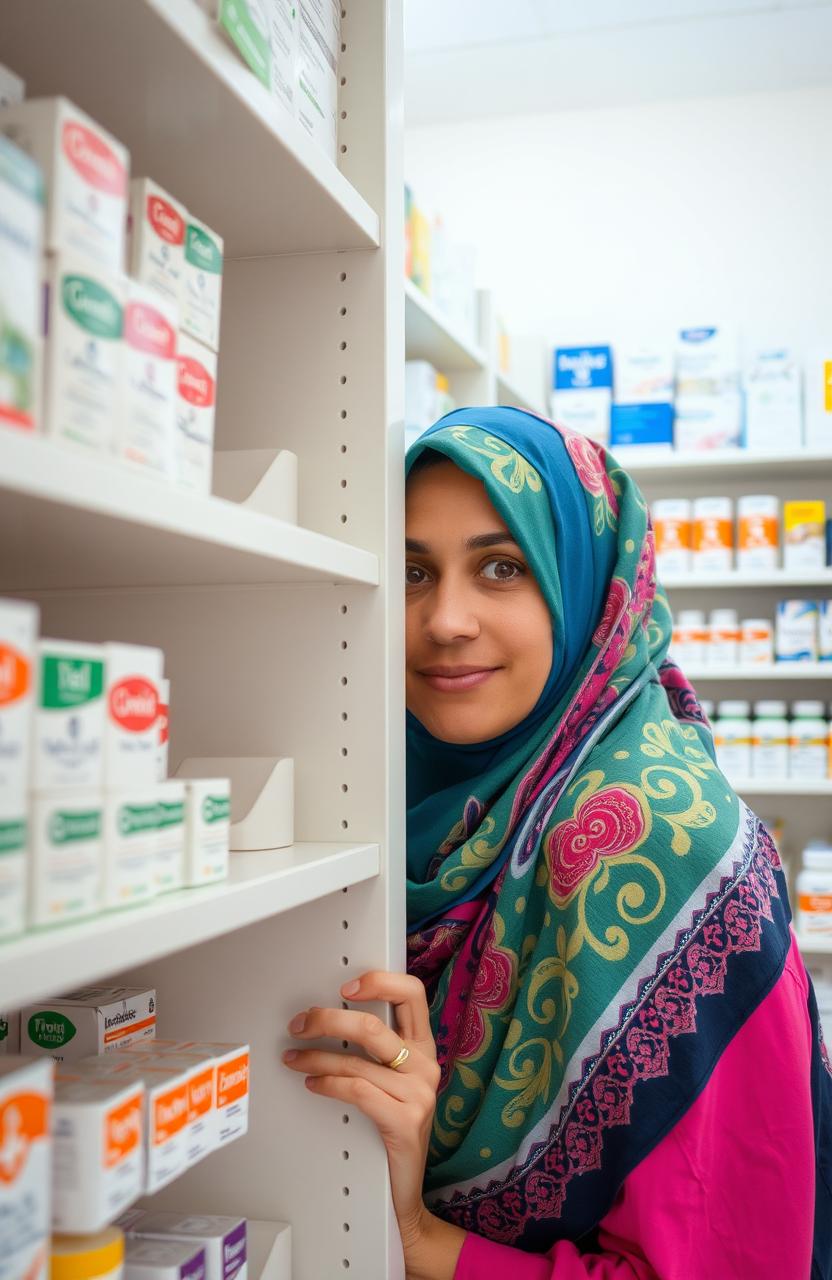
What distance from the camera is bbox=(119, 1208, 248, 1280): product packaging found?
0.91m

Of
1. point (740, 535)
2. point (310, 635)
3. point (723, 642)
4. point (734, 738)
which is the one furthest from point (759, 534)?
point (310, 635)

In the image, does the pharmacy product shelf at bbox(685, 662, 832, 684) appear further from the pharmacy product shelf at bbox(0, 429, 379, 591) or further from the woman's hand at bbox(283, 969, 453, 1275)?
the pharmacy product shelf at bbox(0, 429, 379, 591)

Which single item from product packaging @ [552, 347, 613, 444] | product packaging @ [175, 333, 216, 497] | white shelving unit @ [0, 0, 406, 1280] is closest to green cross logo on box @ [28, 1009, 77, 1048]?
white shelving unit @ [0, 0, 406, 1280]

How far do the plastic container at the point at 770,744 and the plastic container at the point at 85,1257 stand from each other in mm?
3068

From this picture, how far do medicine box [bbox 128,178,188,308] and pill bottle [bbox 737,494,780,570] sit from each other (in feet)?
9.88

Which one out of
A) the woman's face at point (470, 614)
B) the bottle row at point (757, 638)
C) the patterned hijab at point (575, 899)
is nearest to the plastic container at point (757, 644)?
the bottle row at point (757, 638)

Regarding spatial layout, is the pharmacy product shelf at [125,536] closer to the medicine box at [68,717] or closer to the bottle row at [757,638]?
the medicine box at [68,717]

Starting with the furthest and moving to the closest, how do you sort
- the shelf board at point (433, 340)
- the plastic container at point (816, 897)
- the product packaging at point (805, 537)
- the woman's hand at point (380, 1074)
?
the product packaging at point (805, 537), the plastic container at point (816, 897), the shelf board at point (433, 340), the woman's hand at point (380, 1074)

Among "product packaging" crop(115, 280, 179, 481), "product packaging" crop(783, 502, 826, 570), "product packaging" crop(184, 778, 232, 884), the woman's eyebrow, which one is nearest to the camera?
"product packaging" crop(115, 280, 179, 481)

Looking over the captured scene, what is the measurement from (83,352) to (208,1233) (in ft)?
2.41

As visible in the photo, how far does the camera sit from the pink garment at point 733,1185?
3.64 feet

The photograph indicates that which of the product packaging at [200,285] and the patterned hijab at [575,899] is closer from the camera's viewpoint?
the product packaging at [200,285]

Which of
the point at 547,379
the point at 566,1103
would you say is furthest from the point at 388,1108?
the point at 547,379

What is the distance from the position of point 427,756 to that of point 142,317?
1009mm
